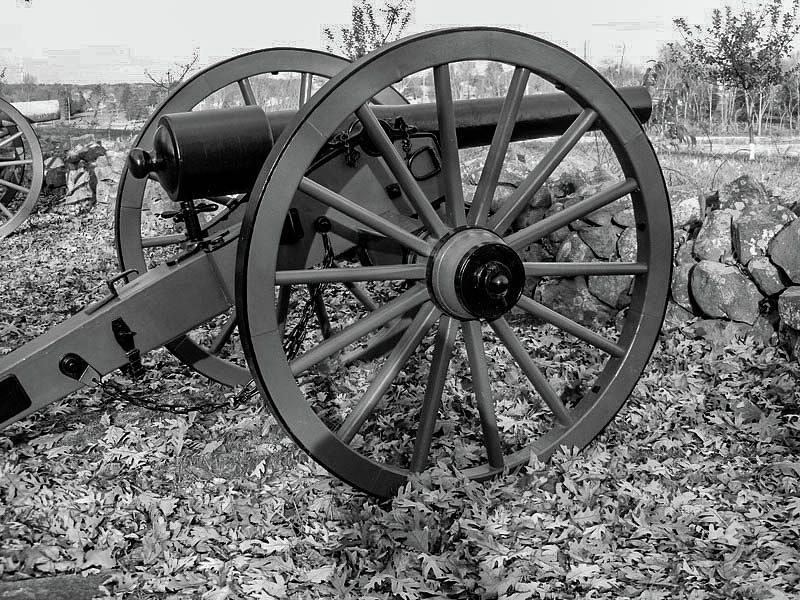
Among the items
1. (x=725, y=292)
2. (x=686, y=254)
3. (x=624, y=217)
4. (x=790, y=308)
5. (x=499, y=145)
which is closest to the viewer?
(x=499, y=145)

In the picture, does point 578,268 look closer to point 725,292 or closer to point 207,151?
point 207,151

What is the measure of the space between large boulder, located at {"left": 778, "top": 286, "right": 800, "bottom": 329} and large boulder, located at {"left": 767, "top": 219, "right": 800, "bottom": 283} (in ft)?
0.32

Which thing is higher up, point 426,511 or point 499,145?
point 499,145

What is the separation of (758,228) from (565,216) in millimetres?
1737

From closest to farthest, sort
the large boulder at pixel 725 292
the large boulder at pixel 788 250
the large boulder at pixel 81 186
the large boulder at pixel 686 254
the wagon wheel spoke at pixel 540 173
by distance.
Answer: the wagon wheel spoke at pixel 540 173
the large boulder at pixel 788 250
the large boulder at pixel 725 292
the large boulder at pixel 686 254
the large boulder at pixel 81 186

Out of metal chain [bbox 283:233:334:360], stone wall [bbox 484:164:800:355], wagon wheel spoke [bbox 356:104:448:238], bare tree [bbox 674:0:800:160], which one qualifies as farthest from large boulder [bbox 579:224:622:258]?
bare tree [bbox 674:0:800:160]

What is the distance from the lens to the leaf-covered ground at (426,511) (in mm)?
2500

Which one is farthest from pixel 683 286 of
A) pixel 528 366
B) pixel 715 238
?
pixel 528 366

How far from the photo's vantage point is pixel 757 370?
3.85 m

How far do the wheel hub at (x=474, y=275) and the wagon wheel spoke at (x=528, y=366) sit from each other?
0.15m

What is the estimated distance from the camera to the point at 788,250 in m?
3.98

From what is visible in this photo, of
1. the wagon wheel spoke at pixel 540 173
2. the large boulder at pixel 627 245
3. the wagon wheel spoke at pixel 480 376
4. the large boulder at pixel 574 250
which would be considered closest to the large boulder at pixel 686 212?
the large boulder at pixel 627 245

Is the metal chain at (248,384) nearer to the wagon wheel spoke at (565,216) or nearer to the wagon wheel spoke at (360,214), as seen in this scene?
the wagon wheel spoke at (360,214)

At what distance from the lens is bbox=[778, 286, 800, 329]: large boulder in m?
3.80
